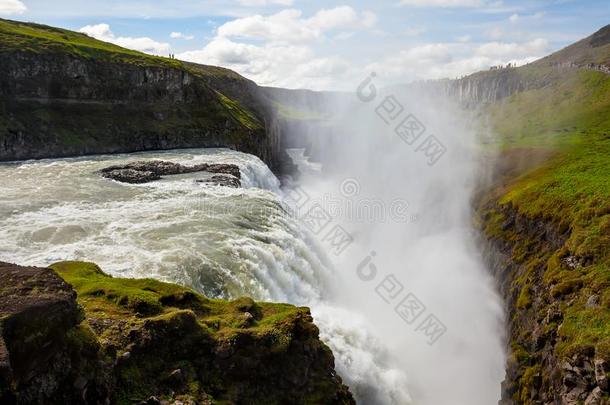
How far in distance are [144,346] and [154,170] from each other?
157ft

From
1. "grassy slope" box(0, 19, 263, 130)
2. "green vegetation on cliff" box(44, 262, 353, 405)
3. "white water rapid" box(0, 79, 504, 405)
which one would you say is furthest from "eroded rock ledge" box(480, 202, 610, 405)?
"grassy slope" box(0, 19, 263, 130)

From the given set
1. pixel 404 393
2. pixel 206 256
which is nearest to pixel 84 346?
pixel 206 256

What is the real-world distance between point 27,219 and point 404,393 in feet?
104

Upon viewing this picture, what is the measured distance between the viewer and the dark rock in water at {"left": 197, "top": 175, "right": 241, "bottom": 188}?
53594mm

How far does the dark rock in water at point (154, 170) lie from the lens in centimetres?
5483

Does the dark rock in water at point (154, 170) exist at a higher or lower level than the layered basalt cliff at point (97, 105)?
lower

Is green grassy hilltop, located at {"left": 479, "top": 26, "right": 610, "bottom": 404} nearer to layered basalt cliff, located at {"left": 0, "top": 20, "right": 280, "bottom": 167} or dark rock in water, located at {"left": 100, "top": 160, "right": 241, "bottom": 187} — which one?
dark rock in water, located at {"left": 100, "top": 160, "right": 241, "bottom": 187}

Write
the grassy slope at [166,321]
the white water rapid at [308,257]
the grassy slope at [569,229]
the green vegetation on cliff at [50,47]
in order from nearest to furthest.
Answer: the grassy slope at [166,321] → the grassy slope at [569,229] → the white water rapid at [308,257] → the green vegetation on cliff at [50,47]

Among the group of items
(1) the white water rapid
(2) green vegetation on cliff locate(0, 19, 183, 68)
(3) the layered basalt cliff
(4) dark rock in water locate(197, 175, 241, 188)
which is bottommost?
(1) the white water rapid

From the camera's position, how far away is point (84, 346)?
12.4 metres

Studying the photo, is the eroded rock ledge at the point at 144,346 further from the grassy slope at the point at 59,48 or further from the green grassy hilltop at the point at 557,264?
the grassy slope at the point at 59,48

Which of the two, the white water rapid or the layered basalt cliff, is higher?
the layered basalt cliff

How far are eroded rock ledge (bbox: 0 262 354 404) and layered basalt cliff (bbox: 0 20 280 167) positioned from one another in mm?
57961

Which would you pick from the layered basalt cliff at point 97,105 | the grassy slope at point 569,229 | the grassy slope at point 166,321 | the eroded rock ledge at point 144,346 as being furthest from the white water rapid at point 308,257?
the layered basalt cliff at point 97,105
